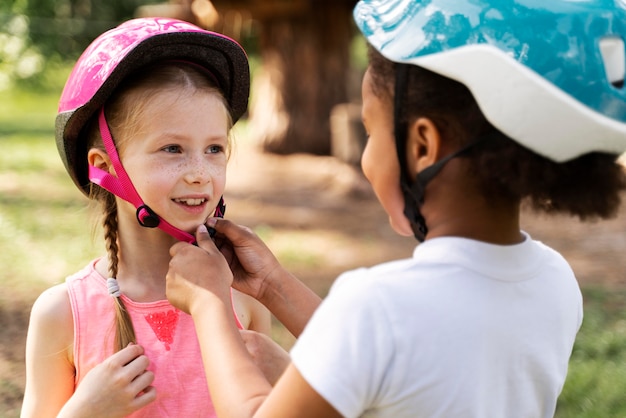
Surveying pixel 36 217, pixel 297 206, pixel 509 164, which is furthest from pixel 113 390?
pixel 297 206

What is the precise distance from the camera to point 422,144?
5.14ft

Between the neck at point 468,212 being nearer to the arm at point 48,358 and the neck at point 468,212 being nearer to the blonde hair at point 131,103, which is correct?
the blonde hair at point 131,103

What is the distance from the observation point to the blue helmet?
1.45 metres

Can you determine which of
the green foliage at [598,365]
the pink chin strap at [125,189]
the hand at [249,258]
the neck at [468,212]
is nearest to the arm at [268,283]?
the hand at [249,258]

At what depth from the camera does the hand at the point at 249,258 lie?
216 cm

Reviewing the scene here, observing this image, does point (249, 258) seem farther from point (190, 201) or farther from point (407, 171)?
point (407, 171)

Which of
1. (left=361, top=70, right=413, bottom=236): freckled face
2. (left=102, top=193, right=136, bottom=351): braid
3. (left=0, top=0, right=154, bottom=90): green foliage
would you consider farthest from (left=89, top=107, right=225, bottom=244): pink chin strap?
(left=0, top=0, right=154, bottom=90): green foliage

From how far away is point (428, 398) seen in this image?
1500 millimetres

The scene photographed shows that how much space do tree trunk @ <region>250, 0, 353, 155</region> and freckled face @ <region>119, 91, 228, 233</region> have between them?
7839 mm

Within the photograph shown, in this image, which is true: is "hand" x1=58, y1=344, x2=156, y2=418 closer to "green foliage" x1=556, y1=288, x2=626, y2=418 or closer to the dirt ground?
the dirt ground

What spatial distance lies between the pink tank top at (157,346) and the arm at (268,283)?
0.68 feet

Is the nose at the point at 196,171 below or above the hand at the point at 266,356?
above

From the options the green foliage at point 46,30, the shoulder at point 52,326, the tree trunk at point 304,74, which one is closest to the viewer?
the shoulder at point 52,326

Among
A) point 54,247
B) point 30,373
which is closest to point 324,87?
point 54,247
